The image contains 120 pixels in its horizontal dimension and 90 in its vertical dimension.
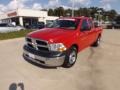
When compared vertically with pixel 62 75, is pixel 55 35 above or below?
above

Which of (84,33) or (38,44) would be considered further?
(84,33)

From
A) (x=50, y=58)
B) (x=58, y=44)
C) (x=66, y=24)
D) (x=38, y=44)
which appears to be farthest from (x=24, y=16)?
(x=50, y=58)

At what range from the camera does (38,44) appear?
6941 millimetres

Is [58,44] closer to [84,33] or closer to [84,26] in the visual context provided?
[84,33]

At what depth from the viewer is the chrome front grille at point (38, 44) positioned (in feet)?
22.0

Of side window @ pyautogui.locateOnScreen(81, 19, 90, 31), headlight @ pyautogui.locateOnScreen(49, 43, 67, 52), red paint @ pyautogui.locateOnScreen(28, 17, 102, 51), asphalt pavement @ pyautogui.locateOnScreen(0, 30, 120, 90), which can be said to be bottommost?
asphalt pavement @ pyautogui.locateOnScreen(0, 30, 120, 90)

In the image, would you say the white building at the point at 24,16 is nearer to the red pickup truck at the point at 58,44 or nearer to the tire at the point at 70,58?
the red pickup truck at the point at 58,44

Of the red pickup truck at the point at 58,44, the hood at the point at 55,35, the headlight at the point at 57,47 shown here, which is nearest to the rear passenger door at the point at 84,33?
the red pickup truck at the point at 58,44

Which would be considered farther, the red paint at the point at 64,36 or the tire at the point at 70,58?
the tire at the point at 70,58

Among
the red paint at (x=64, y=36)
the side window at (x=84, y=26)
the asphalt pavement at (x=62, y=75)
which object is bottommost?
the asphalt pavement at (x=62, y=75)

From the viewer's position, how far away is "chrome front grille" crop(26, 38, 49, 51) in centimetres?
671

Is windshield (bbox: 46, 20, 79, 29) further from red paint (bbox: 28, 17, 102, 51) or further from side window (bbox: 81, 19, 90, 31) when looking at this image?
side window (bbox: 81, 19, 90, 31)

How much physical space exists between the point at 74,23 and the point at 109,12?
397 ft

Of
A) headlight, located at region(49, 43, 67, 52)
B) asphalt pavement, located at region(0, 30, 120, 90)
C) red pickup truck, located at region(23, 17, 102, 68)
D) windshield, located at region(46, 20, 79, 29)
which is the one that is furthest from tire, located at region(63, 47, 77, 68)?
windshield, located at region(46, 20, 79, 29)
